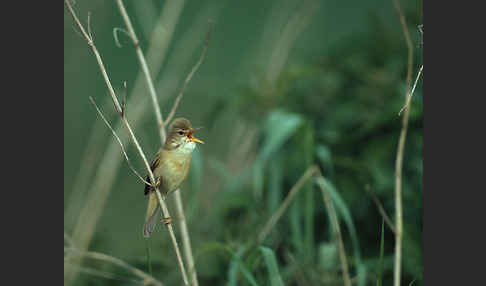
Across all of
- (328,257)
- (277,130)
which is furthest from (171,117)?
(328,257)

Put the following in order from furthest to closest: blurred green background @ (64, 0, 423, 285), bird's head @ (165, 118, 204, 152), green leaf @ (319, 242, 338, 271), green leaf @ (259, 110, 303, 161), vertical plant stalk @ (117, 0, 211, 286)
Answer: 1. green leaf @ (259, 110, 303, 161)
2. green leaf @ (319, 242, 338, 271)
3. blurred green background @ (64, 0, 423, 285)
4. vertical plant stalk @ (117, 0, 211, 286)
5. bird's head @ (165, 118, 204, 152)

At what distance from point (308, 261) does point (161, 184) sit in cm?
75

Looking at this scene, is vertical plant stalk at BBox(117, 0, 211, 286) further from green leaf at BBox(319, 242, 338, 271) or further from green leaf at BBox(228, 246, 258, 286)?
green leaf at BBox(319, 242, 338, 271)

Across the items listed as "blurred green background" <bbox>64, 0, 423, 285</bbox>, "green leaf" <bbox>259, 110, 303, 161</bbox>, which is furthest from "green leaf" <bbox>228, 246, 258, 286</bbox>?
"green leaf" <bbox>259, 110, 303, 161</bbox>

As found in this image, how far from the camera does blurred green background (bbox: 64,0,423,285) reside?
1.70 metres

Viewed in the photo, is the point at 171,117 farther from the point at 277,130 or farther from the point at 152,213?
the point at 277,130

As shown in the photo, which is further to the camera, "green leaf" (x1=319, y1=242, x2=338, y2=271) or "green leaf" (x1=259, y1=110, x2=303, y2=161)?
"green leaf" (x1=259, y1=110, x2=303, y2=161)

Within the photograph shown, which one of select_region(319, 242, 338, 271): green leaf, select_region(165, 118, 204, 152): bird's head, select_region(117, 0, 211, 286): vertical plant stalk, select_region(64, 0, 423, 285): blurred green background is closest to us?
select_region(165, 118, 204, 152): bird's head

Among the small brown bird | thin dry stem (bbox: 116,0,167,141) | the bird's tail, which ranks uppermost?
thin dry stem (bbox: 116,0,167,141)

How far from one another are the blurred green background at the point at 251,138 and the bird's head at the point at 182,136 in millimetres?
289

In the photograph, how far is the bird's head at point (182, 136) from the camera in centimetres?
116

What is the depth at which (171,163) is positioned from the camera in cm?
122

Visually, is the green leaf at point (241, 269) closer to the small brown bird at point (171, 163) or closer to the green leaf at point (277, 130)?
the small brown bird at point (171, 163)

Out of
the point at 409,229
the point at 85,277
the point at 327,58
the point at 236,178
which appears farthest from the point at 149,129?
the point at 327,58
